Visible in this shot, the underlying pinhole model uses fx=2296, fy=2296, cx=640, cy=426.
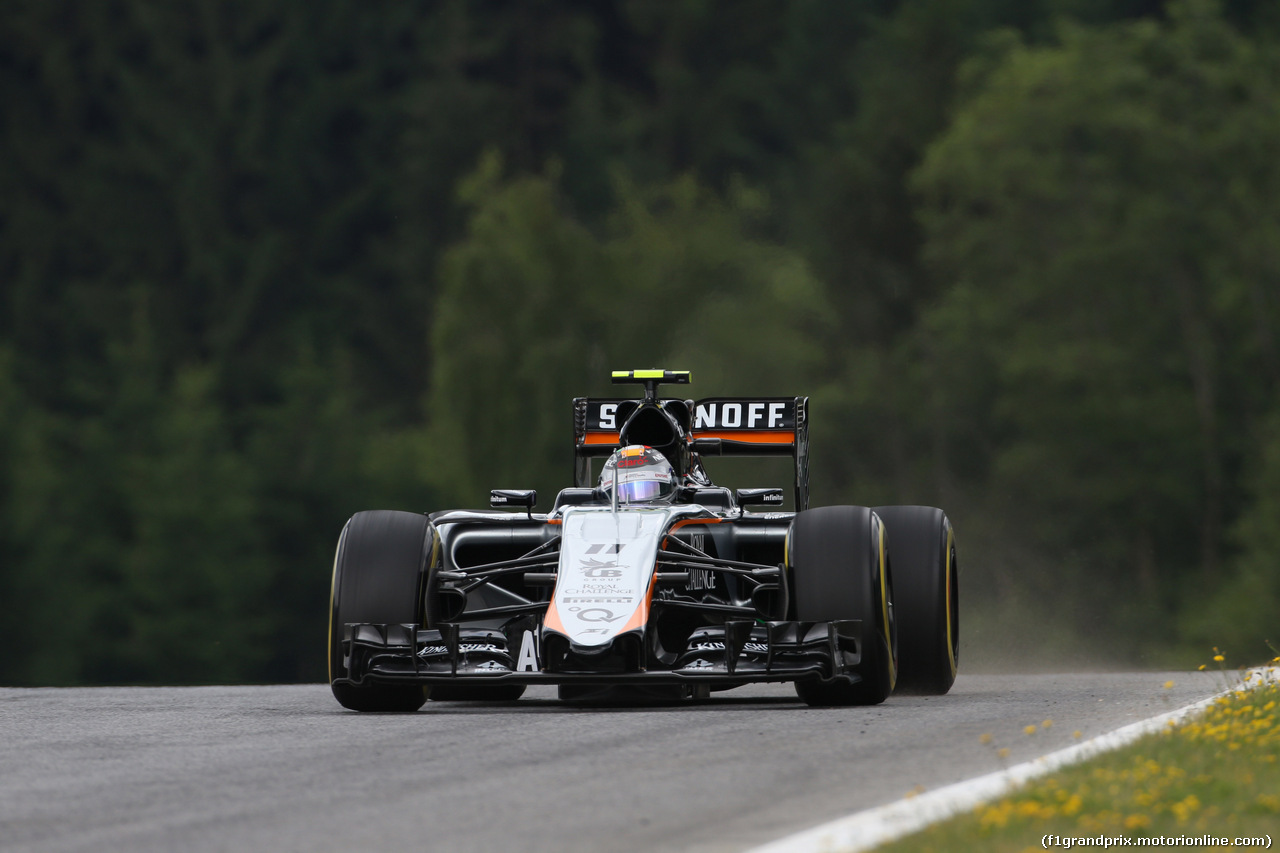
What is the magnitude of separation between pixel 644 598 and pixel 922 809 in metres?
4.83

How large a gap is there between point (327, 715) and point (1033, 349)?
3386 centimetres

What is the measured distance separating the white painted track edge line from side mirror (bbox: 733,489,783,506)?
220 inches

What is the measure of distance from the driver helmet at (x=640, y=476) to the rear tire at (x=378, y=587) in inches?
61.2

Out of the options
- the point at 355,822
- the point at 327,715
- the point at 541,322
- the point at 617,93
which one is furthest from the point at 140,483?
the point at 355,822

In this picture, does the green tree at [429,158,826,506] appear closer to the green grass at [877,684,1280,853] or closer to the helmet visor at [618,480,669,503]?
the helmet visor at [618,480,669,503]

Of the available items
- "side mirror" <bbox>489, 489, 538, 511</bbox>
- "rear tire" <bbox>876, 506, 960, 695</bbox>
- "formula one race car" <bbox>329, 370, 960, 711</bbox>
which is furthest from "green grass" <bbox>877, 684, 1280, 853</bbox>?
"side mirror" <bbox>489, 489, 538, 511</bbox>

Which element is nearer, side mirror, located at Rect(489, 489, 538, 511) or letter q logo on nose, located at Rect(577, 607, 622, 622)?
letter q logo on nose, located at Rect(577, 607, 622, 622)

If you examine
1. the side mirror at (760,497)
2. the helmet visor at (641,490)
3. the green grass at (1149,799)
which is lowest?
the green grass at (1149,799)

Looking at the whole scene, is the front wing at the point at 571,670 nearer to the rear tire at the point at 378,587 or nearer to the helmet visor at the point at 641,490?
the rear tire at the point at 378,587

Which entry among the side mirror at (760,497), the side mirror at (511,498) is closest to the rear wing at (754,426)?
the side mirror at (760,497)

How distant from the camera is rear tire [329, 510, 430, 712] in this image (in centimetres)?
1344

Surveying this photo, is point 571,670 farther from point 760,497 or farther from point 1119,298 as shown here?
point 1119,298

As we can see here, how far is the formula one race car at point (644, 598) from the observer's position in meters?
12.9

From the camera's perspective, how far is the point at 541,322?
167ft
